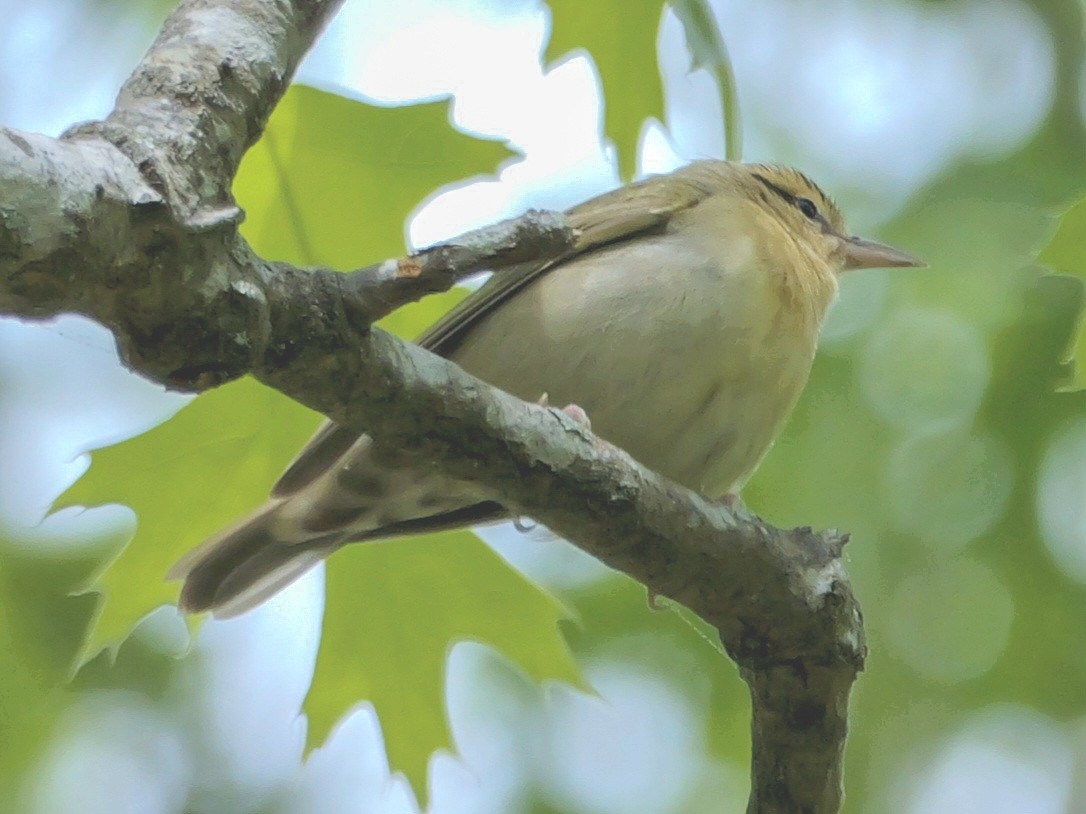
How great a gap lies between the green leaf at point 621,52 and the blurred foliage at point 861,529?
0.02 m

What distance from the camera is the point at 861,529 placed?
237 inches

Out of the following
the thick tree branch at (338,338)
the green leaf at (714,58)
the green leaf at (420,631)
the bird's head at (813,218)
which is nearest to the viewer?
the thick tree branch at (338,338)

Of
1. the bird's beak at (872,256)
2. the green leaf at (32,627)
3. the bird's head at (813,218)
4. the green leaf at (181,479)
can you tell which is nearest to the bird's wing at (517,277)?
the green leaf at (181,479)

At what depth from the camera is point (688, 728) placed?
6.32 m

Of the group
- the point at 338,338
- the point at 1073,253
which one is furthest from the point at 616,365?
the point at 338,338

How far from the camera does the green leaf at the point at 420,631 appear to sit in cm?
396

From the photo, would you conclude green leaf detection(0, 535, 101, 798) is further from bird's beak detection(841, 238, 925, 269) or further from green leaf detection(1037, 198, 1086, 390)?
green leaf detection(1037, 198, 1086, 390)

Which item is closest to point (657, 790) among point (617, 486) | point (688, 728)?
point (688, 728)

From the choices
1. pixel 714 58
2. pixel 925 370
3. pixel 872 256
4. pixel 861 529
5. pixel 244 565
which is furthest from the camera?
pixel 861 529

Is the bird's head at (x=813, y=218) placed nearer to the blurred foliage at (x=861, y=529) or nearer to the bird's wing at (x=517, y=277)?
the blurred foliage at (x=861, y=529)

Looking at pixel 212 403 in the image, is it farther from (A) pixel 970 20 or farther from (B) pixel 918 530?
(A) pixel 970 20

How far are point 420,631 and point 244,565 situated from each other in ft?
1.81

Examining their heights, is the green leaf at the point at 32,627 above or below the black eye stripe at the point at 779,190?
below

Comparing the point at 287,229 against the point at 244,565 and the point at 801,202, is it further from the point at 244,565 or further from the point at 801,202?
the point at 801,202
